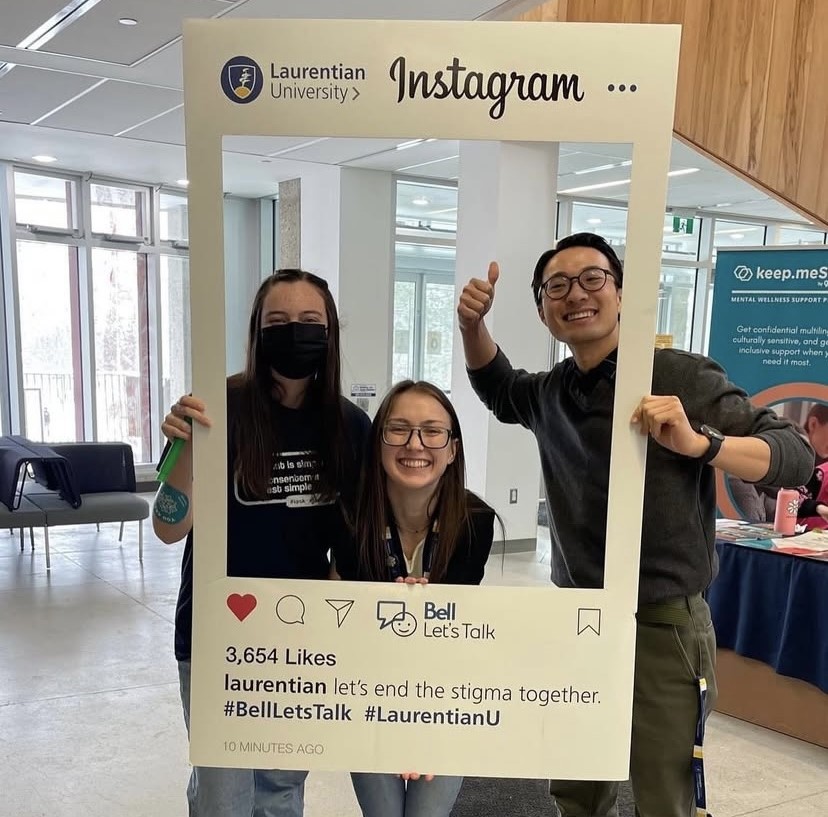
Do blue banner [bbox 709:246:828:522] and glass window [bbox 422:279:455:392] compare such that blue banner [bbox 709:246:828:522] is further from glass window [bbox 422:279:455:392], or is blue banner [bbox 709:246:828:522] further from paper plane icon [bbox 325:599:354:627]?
paper plane icon [bbox 325:599:354:627]

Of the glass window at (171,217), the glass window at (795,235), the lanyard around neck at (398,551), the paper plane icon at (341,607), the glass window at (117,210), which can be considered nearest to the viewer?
the paper plane icon at (341,607)

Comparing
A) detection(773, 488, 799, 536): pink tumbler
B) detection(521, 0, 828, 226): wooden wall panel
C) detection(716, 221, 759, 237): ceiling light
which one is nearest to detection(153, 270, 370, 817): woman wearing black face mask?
detection(521, 0, 828, 226): wooden wall panel

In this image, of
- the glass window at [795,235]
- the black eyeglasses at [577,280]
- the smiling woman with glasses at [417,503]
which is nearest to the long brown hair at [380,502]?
the smiling woman with glasses at [417,503]

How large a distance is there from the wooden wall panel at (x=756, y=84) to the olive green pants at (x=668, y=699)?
88.3 inches

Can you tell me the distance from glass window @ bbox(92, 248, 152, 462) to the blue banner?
618 cm

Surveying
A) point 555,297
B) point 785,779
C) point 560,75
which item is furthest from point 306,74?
point 785,779

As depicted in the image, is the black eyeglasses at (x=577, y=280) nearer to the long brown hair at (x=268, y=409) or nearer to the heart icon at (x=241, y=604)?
the long brown hair at (x=268, y=409)

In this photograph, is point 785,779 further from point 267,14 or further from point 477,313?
point 267,14

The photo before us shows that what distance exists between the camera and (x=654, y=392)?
55.7 inches

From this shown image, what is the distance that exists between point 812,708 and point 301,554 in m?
2.58

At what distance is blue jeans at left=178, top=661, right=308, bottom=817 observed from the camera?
1383mm

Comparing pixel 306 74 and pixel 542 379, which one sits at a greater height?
pixel 306 74

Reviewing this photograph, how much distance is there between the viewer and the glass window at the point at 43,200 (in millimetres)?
7273

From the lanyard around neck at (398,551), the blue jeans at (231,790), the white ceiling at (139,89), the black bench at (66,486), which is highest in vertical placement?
the white ceiling at (139,89)
